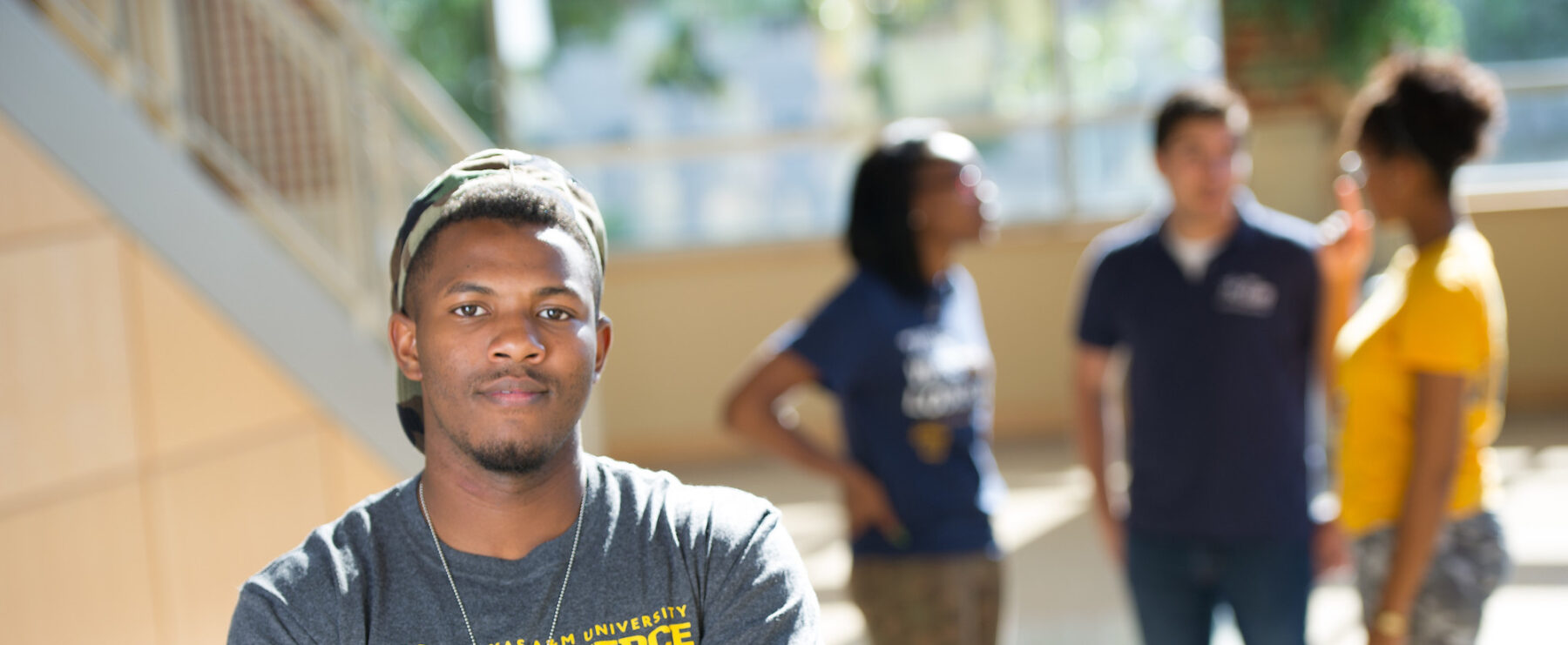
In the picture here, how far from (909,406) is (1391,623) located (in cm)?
93

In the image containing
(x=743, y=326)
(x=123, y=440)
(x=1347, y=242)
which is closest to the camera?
(x=1347, y=242)

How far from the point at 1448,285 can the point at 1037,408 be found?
6121 mm

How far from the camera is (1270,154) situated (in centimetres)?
805

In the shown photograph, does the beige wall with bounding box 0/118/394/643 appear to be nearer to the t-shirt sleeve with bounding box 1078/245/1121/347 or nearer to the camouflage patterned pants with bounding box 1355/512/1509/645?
the t-shirt sleeve with bounding box 1078/245/1121/347

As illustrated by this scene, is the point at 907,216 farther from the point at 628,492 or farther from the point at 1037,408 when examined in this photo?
the point at 1037,408

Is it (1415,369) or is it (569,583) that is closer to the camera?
(569,583)

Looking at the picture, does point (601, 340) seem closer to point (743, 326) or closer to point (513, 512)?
point (513, 512)

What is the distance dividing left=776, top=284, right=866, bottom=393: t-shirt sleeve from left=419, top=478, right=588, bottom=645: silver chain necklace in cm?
128

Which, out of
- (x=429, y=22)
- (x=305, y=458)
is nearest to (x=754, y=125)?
(x=429, y=22)

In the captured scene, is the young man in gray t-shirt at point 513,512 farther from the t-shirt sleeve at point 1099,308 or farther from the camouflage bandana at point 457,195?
the t-shirt sleeve at point 1099,308

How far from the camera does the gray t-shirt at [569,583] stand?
3.65 ft

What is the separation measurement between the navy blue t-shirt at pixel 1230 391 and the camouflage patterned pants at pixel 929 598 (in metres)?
0.40

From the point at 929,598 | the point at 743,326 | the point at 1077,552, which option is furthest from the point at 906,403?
the point at 743,326

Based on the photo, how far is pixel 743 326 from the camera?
823cm
